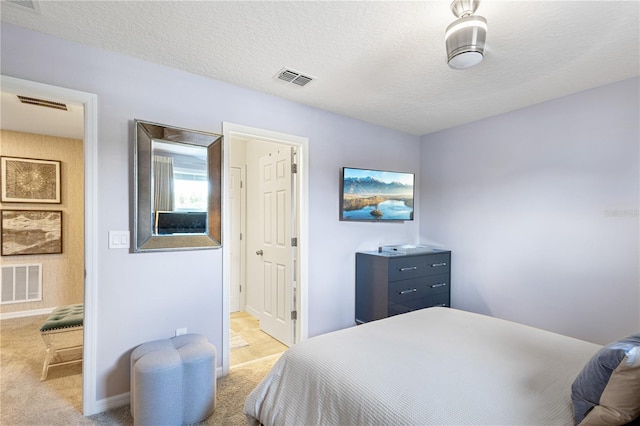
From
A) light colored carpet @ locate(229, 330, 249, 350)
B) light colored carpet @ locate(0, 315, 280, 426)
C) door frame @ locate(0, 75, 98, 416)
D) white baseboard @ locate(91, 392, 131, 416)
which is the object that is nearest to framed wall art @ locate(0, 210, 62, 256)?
light colored carpet @ locate(0, 315, 280, 426)

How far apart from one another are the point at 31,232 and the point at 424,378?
17.0ft

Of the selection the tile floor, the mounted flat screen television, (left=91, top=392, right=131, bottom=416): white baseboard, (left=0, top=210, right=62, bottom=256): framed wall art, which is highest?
the mounted flat screen television

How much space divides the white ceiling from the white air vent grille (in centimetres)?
362

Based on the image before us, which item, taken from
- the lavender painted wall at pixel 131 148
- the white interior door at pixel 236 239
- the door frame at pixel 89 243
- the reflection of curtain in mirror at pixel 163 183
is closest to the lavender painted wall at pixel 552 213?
the lavender painted wall at pixel 131 148

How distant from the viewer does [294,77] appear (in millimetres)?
2375

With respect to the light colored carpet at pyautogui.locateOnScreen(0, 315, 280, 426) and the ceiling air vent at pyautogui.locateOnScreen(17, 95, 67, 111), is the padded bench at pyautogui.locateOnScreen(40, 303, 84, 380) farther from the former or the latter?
the ceiling air vent at pyautogui.locateOnScreen(17, 95, 67, 111)

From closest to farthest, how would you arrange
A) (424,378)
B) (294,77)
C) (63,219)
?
(424,378) < (294,77) < (63,219)

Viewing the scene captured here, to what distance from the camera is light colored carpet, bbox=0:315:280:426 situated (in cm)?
190

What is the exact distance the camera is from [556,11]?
1.61 m

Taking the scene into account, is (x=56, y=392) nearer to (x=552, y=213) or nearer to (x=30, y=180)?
(x=30, y=180)

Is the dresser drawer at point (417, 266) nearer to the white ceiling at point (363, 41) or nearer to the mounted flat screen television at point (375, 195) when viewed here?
the mounted flat screen television at point (375, 195)

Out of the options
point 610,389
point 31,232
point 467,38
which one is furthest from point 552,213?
point 31,232

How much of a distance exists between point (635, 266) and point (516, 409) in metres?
2.22

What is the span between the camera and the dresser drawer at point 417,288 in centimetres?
301
